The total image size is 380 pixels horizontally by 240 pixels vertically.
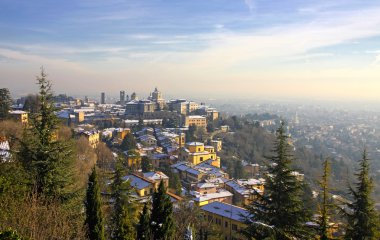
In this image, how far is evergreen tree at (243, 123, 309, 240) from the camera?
305 inches

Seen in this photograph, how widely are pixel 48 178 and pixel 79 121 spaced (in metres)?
41.9

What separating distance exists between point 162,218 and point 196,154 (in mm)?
26484

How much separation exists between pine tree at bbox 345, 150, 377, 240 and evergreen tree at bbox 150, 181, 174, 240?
426cm

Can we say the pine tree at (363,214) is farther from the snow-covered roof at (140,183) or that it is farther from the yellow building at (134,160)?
the yellow building at (134,160)

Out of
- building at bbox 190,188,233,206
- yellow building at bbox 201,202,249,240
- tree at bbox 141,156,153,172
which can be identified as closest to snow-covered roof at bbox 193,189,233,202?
building at bbox 190,188,233,206

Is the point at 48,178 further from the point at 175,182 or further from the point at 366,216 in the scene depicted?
the point at 175,182

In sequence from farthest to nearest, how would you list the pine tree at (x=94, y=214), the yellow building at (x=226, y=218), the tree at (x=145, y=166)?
the tree at (x=145, y=166)
the yellow building at (x=226, y=218)
the pine tree at (x=94, y=214)

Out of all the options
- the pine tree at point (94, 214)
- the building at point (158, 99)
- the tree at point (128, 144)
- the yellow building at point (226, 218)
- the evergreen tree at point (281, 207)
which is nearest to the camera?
the evergreen tree at point (281, 207)

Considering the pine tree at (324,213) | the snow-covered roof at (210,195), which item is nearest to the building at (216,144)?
the snow-covered roof at (210,195)

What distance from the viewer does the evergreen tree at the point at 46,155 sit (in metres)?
9.33

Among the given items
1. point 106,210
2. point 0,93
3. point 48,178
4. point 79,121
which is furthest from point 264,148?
point 48,178

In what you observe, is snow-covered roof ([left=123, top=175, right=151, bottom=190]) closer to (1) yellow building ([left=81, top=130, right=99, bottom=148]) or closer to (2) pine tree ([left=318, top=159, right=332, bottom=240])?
(1) yellow building ([left=81, top=130, right=99, bottom=148])

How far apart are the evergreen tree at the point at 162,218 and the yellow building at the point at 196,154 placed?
25.5 m

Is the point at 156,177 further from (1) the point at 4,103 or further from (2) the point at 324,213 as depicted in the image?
(2) the point at 324,213
